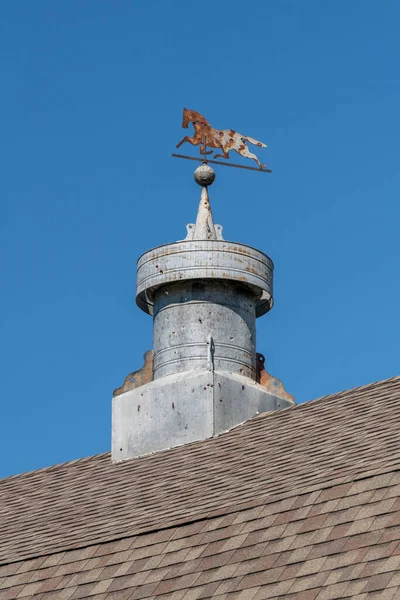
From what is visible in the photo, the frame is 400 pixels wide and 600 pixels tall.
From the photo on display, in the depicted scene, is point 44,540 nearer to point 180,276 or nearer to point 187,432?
point 187,432

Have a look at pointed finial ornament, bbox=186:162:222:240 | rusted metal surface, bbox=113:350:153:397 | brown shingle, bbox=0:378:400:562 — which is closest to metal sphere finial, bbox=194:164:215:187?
pointed finial ornament, bbox=186:162:222:240

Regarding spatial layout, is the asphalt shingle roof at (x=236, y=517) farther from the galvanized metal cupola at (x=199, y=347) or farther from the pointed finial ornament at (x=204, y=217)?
the pointed finial ornament at (x=204, y=217)

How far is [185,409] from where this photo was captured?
17.3 metres

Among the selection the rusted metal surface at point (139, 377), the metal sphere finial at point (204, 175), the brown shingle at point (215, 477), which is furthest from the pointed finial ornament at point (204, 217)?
the brown shingle at point (215, 477)

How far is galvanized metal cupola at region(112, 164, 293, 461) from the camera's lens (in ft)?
56.7

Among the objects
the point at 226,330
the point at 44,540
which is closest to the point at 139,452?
the point at 226,330

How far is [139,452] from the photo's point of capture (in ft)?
57.2

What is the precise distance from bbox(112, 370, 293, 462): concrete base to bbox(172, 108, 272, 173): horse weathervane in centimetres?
273

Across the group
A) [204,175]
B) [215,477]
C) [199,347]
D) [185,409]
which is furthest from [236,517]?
[204,175]

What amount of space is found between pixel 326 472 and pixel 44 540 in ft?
9.64

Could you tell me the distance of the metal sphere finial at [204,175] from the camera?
61.2 feet

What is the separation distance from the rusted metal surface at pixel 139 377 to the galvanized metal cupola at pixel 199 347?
0.01 m

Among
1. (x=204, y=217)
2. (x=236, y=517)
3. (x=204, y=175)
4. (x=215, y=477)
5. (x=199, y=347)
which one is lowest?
(x=236, y=517)

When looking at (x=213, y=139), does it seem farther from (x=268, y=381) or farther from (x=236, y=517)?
(x=236, y=517)
